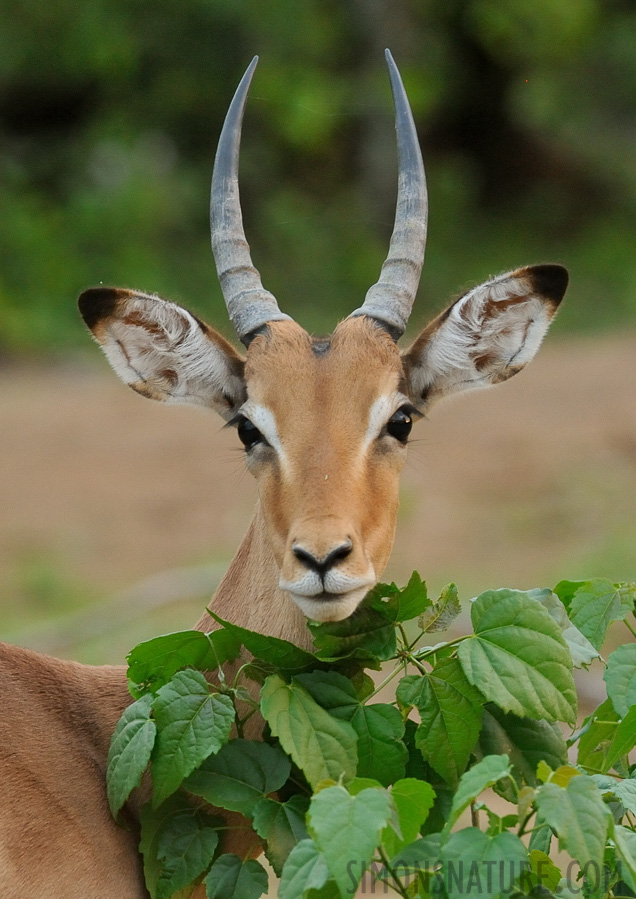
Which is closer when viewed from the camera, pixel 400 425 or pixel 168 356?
pixel 400 425

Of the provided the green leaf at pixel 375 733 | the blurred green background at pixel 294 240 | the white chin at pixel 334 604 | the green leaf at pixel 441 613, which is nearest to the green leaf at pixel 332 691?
the green leaf at pixel 375 733

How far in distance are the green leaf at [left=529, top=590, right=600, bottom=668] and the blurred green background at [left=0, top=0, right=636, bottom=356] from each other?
45.5 ft

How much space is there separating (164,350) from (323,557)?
4.45ft

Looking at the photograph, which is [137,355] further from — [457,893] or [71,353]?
[71,353]

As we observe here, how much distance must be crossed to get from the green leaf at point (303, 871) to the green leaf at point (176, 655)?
78 cm

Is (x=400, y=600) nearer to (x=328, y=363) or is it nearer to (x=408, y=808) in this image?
(x=408, y=808)

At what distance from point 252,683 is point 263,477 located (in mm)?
645

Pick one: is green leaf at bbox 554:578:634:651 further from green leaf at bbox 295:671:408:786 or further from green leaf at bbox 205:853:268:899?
green leaf at bbox 205:853:268:899

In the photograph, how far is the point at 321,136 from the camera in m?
20.8

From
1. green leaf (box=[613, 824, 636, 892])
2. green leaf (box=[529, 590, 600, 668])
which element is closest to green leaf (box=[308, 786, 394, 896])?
green leaf (box=[613, 824, 636, 892])

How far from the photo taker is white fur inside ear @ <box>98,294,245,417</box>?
446 centimetres

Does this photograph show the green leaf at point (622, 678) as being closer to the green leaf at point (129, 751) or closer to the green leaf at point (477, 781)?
the green leaf at point (477, 781)

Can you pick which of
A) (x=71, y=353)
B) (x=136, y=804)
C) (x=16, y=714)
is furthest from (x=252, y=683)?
(x=71, y=353)

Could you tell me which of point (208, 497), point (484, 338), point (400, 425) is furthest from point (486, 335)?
point (208, 497)
